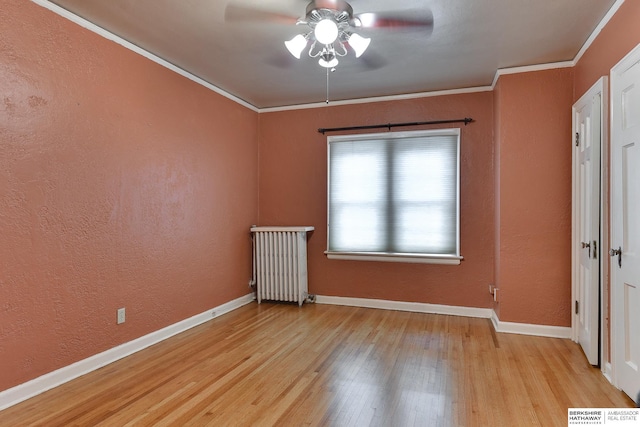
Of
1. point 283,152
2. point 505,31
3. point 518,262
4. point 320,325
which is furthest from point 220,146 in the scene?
point 518,262

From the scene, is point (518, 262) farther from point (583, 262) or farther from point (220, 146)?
point (220, 146)

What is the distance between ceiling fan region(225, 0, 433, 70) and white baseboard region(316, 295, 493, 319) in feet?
9.66

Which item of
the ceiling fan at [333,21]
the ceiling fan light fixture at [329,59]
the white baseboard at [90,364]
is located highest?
the ceiling fan at [333,21]

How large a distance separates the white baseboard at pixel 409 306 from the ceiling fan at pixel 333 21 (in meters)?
2.94

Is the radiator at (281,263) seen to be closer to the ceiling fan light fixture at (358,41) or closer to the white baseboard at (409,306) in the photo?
the white baseboard at (409,306)

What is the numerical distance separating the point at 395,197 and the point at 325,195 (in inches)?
36.4

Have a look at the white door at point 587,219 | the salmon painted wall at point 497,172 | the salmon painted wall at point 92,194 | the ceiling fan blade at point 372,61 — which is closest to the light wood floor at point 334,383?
the white door at point 587,219

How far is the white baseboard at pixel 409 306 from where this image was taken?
13.7ft

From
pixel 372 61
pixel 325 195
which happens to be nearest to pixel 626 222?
pixel 372 61

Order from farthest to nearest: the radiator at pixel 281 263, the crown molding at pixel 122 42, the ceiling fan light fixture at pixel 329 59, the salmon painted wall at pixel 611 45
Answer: the radiator at pixel 281 263 < the ceiling fan light fixture at pixel 329 59 < the crown molding at pixel 122 42 < the salmon painted wall at pixel 611 45

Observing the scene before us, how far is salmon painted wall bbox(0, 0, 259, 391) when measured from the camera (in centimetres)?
229

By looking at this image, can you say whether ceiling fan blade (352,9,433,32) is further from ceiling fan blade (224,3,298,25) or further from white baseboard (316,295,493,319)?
white baseboard (316,295,493,319)

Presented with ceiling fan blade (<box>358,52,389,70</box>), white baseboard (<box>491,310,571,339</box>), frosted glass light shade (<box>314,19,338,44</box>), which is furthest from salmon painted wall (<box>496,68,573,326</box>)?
frosted glass light shade (<box>314,19,338,44</box>)

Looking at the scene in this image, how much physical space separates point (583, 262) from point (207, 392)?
10.3 ft
